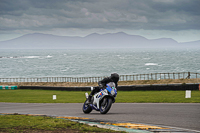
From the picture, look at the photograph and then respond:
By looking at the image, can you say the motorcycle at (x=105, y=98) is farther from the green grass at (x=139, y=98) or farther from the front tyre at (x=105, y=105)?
the green grass at (x=139, y=98)

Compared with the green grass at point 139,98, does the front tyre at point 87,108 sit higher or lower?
higher

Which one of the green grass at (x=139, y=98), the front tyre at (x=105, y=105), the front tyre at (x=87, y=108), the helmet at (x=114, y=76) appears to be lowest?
the green grass at (x=139, y=98)

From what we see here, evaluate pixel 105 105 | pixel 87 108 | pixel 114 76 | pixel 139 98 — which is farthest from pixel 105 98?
pixel 139 98

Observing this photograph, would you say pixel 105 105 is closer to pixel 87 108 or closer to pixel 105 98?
pixel 105 98

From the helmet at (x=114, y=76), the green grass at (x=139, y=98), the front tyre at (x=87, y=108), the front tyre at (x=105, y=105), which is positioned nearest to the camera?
the front tyre at (x=105, y=105)

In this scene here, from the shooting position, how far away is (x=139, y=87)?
3212cm

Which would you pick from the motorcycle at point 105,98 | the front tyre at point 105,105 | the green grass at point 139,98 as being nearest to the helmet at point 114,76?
the motorcycle at point 105,98

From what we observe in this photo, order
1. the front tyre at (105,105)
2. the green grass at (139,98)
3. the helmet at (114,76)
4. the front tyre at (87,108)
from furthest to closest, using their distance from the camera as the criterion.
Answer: the green grass at (139,98) → the front tyre at (87,108) → the helmet at (114,76) → the front tyre at (105,105)

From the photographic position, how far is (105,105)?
441 inches

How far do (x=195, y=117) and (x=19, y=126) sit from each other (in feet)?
18.6

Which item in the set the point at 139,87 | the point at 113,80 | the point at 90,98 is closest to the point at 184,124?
the point at 113,80

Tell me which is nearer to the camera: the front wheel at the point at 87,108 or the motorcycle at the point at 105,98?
the motorcycle at the point at 105,98

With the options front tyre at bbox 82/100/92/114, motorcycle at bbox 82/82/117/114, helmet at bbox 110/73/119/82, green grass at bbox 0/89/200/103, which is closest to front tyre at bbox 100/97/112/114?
motorcycle at bbox 82/82/117/114

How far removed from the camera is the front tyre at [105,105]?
35.7ft
